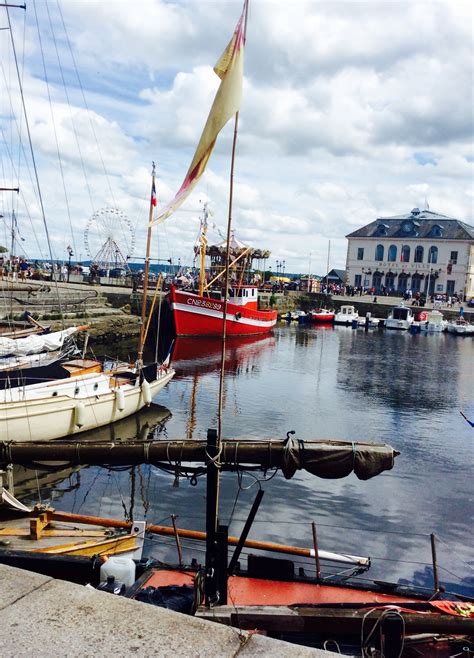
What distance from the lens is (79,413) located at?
1827cm

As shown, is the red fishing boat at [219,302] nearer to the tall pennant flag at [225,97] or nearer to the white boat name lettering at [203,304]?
the white boat name lettering at [203,304]

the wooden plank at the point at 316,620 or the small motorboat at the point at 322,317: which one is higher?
the wooden plank at the point at 316,620

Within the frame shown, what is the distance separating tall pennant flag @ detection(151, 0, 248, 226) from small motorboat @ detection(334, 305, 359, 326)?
6330 centimetres

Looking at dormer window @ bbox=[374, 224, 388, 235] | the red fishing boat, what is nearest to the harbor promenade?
the red fishing boat

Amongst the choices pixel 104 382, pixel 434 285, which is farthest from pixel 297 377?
pixel 434 285

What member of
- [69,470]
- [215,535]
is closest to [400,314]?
[69,470]

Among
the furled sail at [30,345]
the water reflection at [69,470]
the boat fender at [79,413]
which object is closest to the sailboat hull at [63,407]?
the boat fender at [79,413]

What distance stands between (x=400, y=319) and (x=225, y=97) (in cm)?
6470

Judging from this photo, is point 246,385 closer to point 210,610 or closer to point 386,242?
point 210,610

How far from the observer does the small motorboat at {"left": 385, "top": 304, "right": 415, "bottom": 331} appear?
66000 mm

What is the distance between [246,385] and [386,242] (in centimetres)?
6253

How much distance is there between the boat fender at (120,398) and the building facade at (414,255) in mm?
71518

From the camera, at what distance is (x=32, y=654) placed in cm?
293

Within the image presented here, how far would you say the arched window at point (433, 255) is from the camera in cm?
8322
